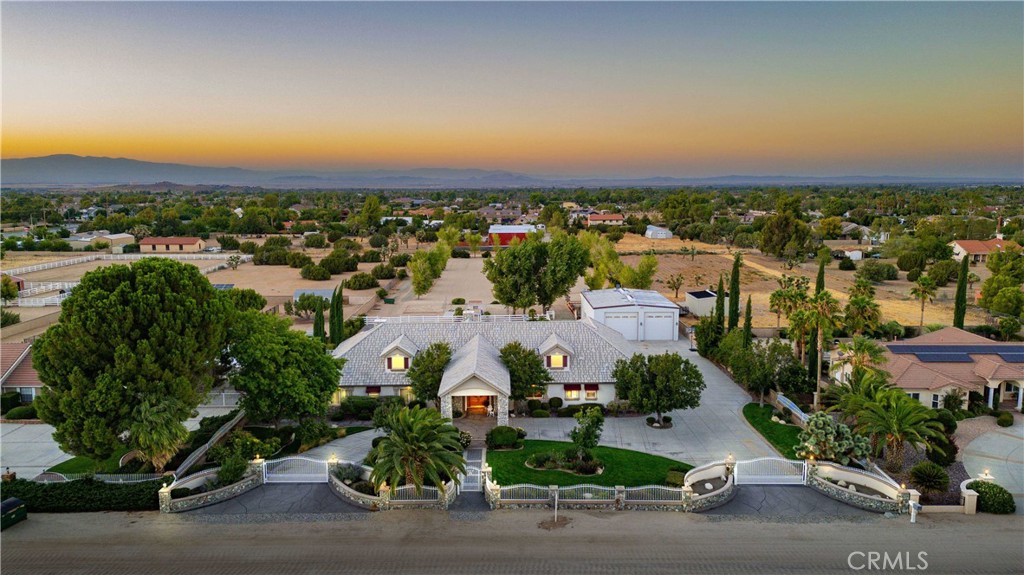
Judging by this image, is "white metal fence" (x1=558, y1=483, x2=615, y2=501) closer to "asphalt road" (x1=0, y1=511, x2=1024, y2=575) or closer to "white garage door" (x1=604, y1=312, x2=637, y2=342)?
"asphalt road" (x1=0, y1=511, x2=1024, y2=575)

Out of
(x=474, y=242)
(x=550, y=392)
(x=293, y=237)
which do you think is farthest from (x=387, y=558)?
(x=293, y=237)

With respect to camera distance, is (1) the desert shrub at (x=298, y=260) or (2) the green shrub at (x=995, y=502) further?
(1) the desert shrub at (x=298, y=260)

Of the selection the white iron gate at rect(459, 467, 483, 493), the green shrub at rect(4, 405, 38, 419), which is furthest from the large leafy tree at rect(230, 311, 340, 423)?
the green shrub at rect(4, 405, 38, 419)

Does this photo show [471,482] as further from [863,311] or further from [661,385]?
[863,311]

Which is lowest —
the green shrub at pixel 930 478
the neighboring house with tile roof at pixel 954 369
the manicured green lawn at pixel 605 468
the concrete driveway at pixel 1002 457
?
the concrete driveway at pixel 1002 457

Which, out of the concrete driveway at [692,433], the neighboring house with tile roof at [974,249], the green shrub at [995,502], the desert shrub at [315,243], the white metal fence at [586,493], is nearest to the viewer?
the green shrub at [995,502]

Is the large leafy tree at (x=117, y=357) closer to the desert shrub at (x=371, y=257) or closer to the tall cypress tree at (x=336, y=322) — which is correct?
the tall cypress tree at (x=336, y=322)

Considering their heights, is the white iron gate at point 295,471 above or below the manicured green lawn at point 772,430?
above

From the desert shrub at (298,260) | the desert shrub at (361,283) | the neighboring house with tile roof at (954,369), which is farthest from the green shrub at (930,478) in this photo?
the desert shrub at (298,260)
